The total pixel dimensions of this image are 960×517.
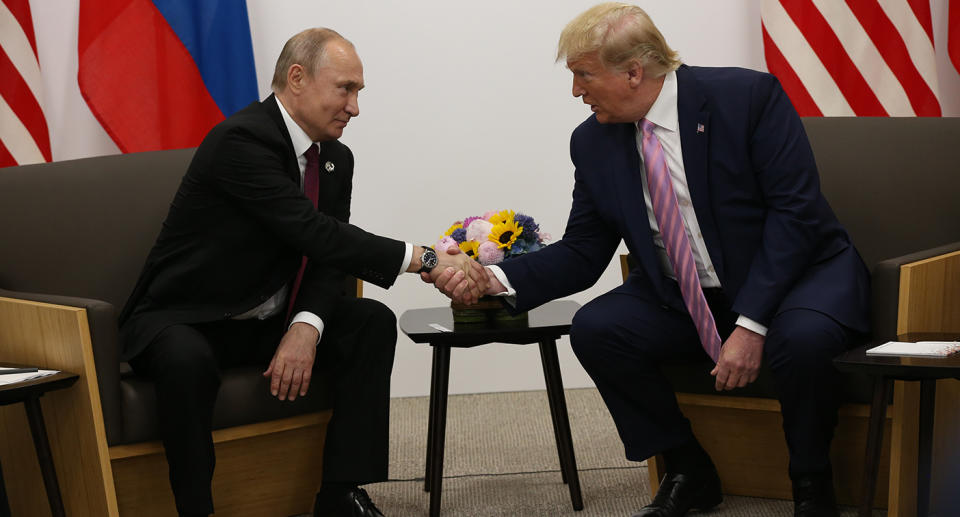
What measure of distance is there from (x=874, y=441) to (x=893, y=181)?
0.98 m

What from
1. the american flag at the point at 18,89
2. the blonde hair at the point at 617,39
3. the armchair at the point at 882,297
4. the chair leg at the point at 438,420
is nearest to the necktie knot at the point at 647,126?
the blonde hair at the point at 617,39

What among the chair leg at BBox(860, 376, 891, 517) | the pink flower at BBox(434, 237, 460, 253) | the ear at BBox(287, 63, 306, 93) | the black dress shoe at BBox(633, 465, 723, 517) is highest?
the ear at BBox(287, 63, 306, 93)

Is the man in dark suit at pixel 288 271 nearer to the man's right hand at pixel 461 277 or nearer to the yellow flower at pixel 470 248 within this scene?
the man's right hand at pixel 461 277

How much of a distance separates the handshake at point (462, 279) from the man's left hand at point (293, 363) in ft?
1.17

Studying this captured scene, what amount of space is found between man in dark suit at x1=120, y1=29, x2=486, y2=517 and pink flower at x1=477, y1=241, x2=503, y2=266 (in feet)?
0.31

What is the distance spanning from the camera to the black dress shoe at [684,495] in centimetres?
255

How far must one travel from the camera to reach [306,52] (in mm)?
2703

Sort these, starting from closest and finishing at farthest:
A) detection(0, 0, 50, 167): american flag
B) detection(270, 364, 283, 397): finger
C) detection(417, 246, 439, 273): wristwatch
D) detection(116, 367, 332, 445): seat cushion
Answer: detection(116, 367, 332, 445): seat cushion → detection(270, 364, 283, 397): finger → detection(417, 246, 439, 273): wristwatch → detection(0, 0, 50, 167): american flag

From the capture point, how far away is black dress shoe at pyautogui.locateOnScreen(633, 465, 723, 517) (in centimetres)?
255

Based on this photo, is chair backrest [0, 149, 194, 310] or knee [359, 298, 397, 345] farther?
chair backrest [0, 149, 194, 310]

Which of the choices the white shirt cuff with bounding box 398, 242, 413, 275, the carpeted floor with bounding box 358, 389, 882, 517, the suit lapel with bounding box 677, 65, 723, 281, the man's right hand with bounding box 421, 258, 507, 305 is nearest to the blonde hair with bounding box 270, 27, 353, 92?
the white shirt cuff with bounding box 398, 242, 413, 275

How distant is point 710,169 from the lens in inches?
101

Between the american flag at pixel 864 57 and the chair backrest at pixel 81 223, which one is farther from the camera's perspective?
the american flag at pixel 864 57

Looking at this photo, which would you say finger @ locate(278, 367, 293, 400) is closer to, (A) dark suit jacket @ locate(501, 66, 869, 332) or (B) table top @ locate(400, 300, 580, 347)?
(B) table top @ locate(400, 300, 580, 347)
